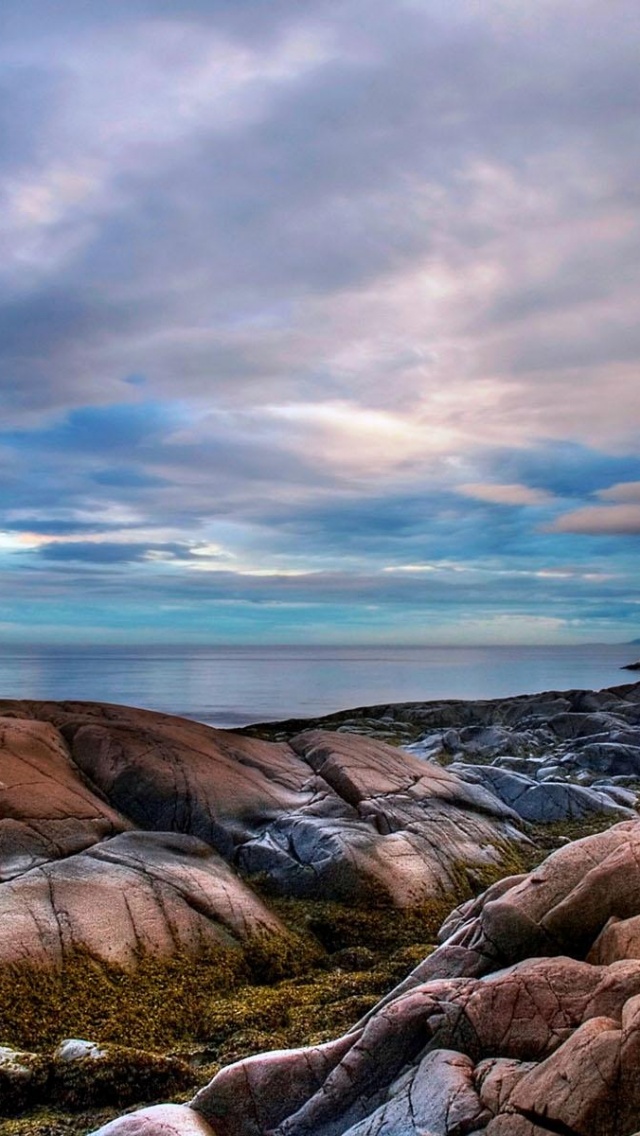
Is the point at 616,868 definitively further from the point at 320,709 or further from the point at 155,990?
the point at 320,709

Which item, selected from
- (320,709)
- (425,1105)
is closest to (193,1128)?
(425,1105)

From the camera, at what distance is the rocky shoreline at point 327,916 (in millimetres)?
7652

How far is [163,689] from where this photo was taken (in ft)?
289

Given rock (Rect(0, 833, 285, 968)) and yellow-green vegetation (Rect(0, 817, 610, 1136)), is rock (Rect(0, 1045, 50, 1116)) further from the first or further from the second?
rock (Rect(0, 833, 285, 968))

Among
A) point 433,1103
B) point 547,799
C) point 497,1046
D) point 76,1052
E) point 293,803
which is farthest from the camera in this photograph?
point 547,799

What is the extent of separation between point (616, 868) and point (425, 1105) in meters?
3.40

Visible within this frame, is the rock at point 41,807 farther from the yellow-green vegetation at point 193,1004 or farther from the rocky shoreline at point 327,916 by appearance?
the yellow-green vegetation at point 193,1004

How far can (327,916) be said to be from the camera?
1497 cm

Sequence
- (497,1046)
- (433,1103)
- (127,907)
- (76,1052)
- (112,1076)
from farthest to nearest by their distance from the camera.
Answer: (127,907) → (76,1052) → (112,1076) → (497,1046) → (433,1103)

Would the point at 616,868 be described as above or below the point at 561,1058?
above

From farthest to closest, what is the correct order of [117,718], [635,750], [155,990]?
[635,750] < [117,718] < [155,990]

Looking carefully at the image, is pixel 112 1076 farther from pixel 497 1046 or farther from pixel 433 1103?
pixel 497 1046

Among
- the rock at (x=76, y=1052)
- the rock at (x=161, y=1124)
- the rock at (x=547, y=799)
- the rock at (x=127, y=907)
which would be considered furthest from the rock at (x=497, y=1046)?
the rock at (x=547, y=799)

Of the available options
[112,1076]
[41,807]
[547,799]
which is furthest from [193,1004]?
[547,799]
